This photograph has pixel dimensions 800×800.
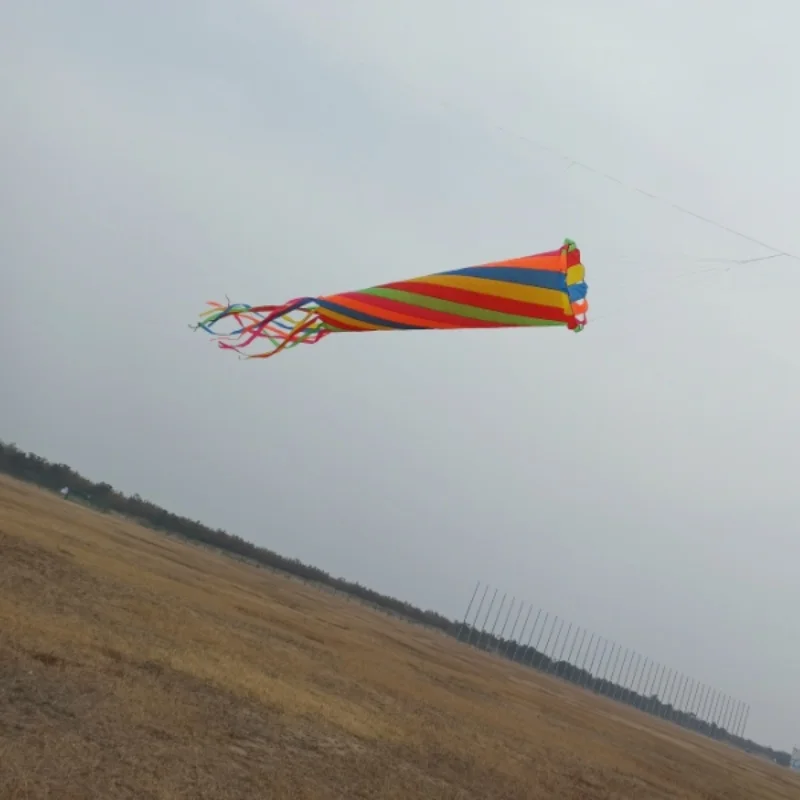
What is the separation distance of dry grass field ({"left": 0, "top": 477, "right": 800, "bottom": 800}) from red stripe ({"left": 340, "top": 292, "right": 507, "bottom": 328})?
154 inches

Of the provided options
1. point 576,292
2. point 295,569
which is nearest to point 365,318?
point 576,292

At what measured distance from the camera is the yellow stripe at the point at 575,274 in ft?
19.8

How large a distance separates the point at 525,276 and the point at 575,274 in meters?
0.35

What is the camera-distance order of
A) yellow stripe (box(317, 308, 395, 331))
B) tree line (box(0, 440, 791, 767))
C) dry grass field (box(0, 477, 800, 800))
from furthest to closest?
tree line (box(0, 440, 791, 767)) < dry grass field (box(0, 477, 800, 800)) < yellow stripe (box(317, 308, 395, 331))

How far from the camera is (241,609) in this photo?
20594mm

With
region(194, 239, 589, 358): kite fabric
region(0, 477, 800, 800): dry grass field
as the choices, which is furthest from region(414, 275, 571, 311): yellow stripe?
region(0, 477, 800, 800): dry grass field

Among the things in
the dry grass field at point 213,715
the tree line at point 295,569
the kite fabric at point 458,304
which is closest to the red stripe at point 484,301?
the kite fabric at point 458,304

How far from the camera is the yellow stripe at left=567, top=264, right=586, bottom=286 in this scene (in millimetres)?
6023

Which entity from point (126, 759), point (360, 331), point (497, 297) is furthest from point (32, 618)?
point (497, 297)

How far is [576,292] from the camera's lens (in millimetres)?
5965

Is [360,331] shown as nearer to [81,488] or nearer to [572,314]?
[572,314]

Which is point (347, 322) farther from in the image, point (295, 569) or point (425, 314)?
point (295, 569)

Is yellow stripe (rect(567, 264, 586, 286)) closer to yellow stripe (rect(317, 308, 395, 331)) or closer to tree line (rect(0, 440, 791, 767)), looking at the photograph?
yellow stripe (rect(317, 308, 395, 331))

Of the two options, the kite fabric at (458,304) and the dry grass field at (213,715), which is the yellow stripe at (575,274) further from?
the dry grass field at (213,715)
